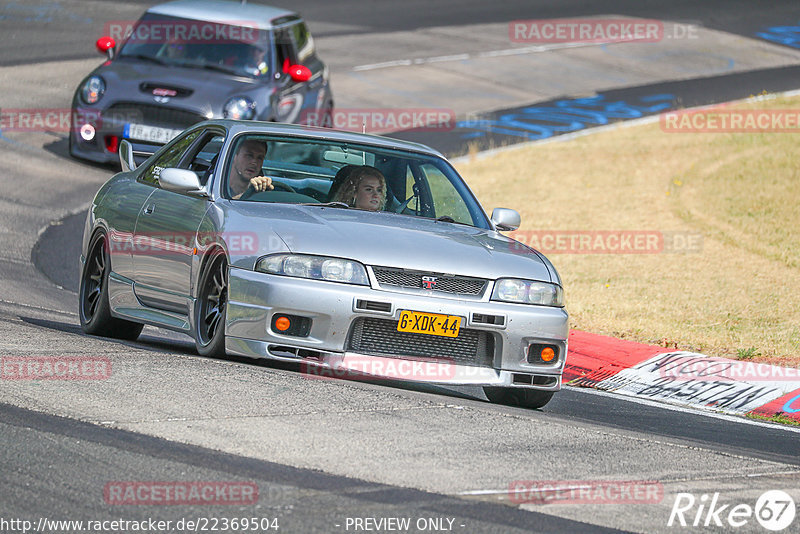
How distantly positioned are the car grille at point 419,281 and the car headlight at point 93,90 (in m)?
9.65

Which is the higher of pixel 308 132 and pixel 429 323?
pixel 308 132

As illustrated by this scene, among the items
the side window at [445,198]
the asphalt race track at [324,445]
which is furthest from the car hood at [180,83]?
the side window at [445,198]

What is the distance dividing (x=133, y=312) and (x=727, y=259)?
8013 millimetres

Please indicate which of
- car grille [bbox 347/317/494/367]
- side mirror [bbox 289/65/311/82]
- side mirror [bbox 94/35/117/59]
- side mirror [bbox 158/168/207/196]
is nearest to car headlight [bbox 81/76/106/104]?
side mirror [bbox 94/35/117/59]

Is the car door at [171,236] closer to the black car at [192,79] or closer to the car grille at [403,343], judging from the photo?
the car grille at [403,343]

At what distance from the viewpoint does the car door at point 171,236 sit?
26.1ft

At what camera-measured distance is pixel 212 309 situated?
25.0 feet

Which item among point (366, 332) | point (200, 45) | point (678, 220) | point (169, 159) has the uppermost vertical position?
point (169, 159)

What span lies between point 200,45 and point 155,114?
1.43 metres

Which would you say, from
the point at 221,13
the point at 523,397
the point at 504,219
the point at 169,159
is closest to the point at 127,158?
the point at 169,159

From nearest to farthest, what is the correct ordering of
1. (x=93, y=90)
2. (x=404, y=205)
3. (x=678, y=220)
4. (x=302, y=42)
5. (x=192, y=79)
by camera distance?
(x=404, y=205)
(x=192, y=79)
(x=93, y=90)
(x=678, y=220)
(x=302, y=42)

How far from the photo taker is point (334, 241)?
23.8 feet

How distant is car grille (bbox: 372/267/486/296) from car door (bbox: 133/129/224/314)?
1275 millimetres

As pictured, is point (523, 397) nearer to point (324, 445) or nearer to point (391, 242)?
point (391, 242)
